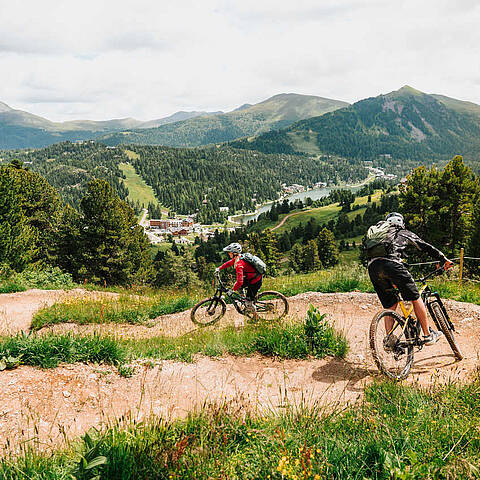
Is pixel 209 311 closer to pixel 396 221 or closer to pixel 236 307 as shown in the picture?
pixel 236 307

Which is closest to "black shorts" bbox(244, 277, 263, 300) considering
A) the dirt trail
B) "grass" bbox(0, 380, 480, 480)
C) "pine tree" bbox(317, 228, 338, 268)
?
the dirt trail

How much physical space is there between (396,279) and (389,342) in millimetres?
1251

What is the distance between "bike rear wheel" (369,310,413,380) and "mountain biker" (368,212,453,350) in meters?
0.05

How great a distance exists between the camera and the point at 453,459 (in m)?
3.02

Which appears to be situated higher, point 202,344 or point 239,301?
point 239,301

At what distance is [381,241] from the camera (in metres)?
6.40

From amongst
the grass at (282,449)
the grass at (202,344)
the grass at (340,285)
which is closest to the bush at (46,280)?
the grass at (340,285)

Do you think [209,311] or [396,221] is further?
[209,311]

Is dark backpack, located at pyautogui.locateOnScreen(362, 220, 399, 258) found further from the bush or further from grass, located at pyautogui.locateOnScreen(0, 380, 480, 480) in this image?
the bush

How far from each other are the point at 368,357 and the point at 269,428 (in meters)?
4.40

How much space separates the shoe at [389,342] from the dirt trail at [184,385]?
1.94 ft

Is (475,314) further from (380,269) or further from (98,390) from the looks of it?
(98,390)

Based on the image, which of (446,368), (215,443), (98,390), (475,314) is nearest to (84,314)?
(98,390)

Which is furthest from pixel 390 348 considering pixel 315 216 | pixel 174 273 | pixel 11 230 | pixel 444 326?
pixel 315 216
